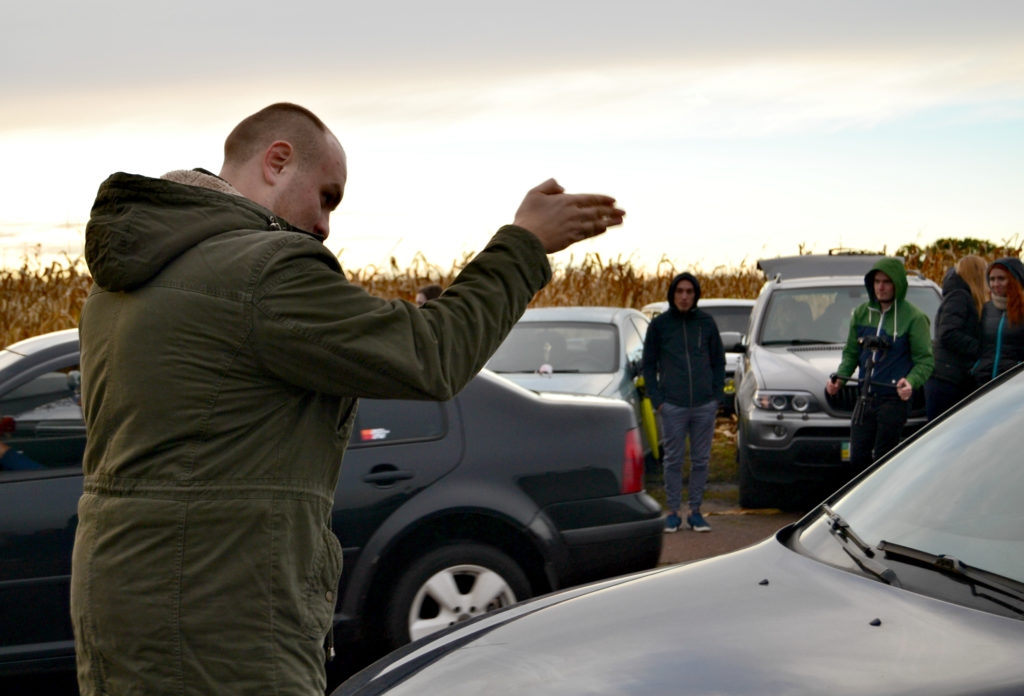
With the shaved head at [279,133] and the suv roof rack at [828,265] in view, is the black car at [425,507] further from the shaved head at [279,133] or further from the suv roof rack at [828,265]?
the suv roof rack at [828,265]

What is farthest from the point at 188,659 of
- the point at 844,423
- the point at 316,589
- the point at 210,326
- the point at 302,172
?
the point at 844,423

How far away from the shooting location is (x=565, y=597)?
320 cm

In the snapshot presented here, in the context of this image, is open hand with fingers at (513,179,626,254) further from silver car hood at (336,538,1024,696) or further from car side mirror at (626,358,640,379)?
car side mirror at (626,358,640,379)

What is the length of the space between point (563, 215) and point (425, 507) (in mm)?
3287

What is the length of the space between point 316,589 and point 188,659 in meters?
0.26

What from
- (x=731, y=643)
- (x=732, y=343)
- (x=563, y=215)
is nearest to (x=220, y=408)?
(x=563, y=215)

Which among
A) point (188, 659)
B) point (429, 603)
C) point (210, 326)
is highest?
point (210, 326)

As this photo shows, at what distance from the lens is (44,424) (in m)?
5.10

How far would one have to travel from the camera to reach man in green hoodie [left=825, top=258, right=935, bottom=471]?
27.9 feet

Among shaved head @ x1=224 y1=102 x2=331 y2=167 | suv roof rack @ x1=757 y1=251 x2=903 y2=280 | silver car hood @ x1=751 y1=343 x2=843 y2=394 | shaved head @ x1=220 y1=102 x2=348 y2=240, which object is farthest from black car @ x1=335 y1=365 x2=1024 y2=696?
suv roof rack @ x1=757 y1=251 x2=903 y2=280

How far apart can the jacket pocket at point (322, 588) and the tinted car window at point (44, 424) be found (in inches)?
122

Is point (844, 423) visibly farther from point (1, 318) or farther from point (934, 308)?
point (1, 318)

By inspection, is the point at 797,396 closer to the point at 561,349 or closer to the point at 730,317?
the point at 561,349

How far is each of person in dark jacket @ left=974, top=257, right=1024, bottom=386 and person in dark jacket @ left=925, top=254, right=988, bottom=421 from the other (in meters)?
0.16
